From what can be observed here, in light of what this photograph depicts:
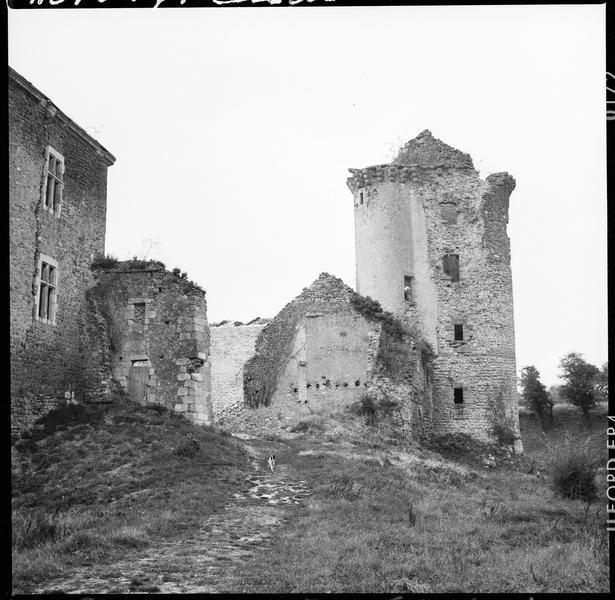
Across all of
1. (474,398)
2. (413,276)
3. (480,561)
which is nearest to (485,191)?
(413,276)

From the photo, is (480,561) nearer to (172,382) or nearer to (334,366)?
(172,382)

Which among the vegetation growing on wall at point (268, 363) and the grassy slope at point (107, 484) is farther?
the vegetation growing on wall at point (268, 363)

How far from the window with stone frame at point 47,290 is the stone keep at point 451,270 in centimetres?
1809

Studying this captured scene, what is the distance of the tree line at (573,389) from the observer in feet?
157

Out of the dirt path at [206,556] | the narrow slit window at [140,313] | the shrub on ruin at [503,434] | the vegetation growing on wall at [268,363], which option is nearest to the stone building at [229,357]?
the vegetation growing on wall at [268,363]

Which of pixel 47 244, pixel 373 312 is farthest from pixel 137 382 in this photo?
pixel 373 312

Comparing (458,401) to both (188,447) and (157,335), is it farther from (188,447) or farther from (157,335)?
(188,447)

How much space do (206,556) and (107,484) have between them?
5099 millimetres

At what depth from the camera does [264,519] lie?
13.8 meters

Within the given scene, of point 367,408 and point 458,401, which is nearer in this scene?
point 367,408

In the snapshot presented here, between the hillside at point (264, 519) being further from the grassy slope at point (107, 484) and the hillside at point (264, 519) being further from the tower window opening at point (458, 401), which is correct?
the tower window opening at point (458, 401)

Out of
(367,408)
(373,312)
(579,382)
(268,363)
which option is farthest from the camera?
(579,382)

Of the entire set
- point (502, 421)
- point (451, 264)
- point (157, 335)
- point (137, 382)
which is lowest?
point (502, 421)

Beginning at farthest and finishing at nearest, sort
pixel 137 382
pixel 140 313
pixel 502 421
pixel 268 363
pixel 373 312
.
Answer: pixel 502 421 < pixel 268 363 < pixel 373 312 < pixel 140 313 < pixel 137 382
